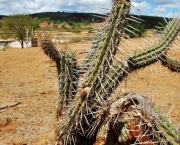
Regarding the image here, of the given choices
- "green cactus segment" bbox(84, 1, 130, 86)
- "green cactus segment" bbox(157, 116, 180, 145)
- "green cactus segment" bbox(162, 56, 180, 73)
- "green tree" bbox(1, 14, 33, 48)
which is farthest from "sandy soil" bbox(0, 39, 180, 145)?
"green tree" bbox(1, 14, 33, 48)

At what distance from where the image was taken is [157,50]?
3057 millimetres

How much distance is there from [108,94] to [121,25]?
0.72 meters

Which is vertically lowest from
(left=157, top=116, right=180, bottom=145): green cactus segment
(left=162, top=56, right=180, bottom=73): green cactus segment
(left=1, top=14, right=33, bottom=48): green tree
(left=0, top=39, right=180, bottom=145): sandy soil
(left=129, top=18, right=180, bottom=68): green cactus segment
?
(left=1, top=14, right=33, bottom=48): green tree

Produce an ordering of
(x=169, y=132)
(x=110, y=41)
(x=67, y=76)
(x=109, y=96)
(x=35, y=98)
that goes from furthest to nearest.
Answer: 1. (x=35, y=98)
2. (x=67, y=76)
3. (x=109, y=96)
4. (x=110, y=41)
5. (x=169, y=132)

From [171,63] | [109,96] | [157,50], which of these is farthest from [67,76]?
[171,63]

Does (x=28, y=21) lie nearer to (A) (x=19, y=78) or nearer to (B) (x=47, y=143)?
(A) (x=19, y=78)

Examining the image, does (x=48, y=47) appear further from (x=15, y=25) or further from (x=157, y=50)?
(x=15, y=25)

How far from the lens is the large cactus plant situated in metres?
2.44

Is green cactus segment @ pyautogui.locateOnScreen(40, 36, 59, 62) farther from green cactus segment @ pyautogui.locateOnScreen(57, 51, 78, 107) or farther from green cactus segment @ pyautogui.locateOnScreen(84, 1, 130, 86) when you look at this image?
green cactus segment @ pyautogui.locateOnScreen(84, 1, 130, 86)

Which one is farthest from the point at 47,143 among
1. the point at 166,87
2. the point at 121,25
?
the point at 166,87

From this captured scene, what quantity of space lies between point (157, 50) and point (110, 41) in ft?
2.37

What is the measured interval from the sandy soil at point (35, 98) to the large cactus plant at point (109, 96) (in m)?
0.24

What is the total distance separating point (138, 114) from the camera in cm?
247

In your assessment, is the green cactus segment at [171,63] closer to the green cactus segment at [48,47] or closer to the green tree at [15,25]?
the green cactus segment at [48,47]
